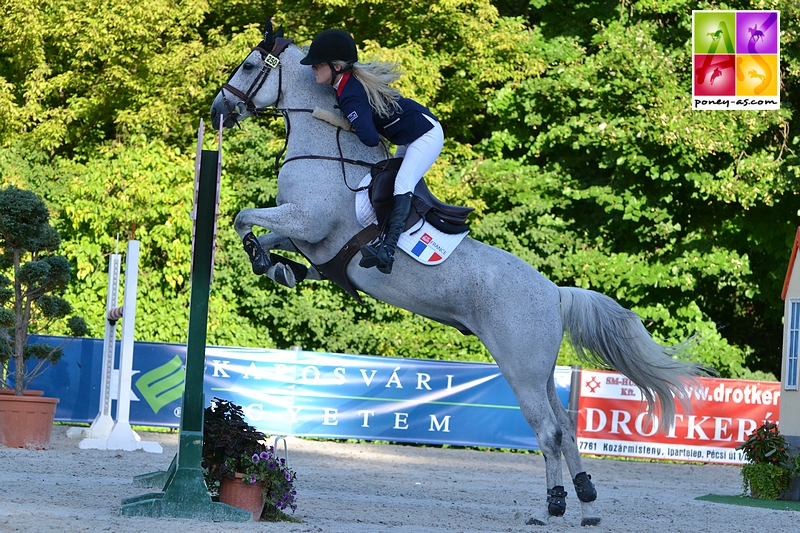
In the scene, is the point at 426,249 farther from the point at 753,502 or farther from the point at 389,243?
the point at 753,502

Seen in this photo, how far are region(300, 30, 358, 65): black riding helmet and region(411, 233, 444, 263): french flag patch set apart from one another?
3.58ft

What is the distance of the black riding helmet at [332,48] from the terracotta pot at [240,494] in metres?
2.38

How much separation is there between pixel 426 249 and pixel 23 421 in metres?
5.59

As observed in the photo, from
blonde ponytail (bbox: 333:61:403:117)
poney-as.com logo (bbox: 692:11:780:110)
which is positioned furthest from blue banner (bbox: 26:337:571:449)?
blonde ponytail (bbox: 333:61:403:117)

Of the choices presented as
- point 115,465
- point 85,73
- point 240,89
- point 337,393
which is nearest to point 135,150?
point 85,73

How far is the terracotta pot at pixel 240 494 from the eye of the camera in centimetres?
568

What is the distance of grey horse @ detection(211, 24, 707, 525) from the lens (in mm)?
5695

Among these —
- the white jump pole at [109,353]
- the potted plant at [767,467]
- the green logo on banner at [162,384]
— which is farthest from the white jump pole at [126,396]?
the potted plant at [767,467]

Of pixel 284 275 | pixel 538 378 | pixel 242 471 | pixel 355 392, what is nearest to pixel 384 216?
pixel 284 275

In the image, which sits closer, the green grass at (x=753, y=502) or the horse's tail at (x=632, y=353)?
the horse's tail at (x=632, y=353)

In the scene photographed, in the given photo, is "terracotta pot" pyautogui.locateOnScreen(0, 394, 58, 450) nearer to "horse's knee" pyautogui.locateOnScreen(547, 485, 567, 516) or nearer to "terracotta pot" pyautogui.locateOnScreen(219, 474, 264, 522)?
"terracotta pot" pyautogui.locateOnScreen(219, 474, 264, 522)

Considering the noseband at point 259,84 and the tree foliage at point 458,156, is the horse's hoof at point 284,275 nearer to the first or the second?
the noseband at point 259,84

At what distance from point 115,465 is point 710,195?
11.1 meters

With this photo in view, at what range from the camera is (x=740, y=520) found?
7.83 metres
